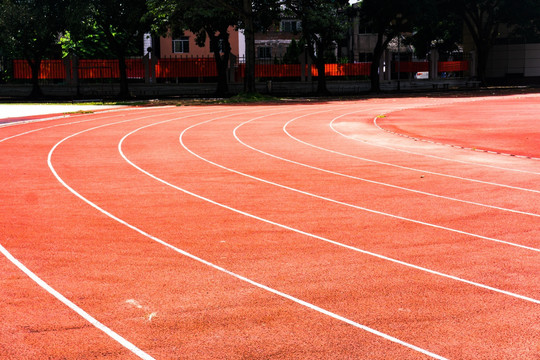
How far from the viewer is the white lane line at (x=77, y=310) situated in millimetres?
4525

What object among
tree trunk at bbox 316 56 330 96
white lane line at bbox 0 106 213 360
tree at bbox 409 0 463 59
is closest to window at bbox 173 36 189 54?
tree trunk at bbox 316 56 330 96

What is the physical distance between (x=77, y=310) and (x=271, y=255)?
2.29 meters

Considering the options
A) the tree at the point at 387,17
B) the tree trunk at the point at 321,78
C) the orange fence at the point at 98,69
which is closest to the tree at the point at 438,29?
the tree at the point at 387,17

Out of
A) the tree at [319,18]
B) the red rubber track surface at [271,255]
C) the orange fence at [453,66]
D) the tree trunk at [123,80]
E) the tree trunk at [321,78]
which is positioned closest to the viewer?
the red rubber track surface at [271,255]

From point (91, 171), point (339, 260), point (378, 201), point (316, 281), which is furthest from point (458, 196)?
point (91, 171)

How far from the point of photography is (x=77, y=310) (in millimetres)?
5309

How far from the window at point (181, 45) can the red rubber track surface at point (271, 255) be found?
45.3 m

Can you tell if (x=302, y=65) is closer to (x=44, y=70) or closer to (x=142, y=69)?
(x=142, y=69)

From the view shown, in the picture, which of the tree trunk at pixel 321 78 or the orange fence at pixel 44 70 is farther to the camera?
the tree trunk at pixel 321 78

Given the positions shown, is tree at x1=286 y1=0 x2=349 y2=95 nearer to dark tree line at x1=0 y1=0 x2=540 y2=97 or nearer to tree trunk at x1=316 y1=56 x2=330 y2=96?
dark tree line at x1=0 y1=0 x2=540 y2=97

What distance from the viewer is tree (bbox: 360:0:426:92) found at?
4516 cm

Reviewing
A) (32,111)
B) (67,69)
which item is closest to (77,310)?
(32,111)

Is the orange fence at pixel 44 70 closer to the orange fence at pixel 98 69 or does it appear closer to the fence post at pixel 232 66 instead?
the orange fence at pixel 98 69

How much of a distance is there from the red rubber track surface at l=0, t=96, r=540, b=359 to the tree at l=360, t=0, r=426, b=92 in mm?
32487
